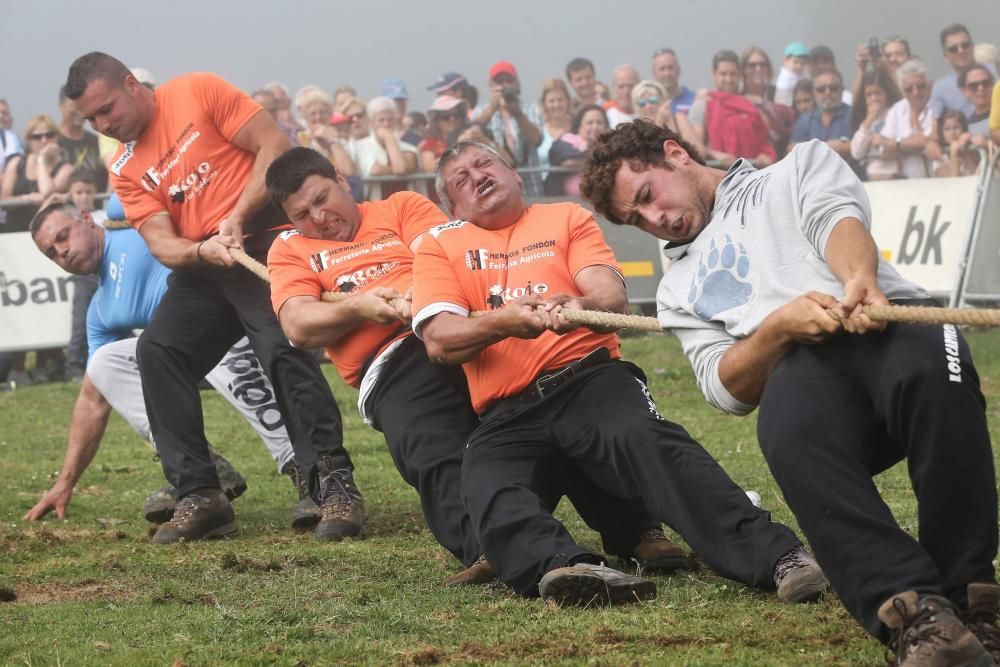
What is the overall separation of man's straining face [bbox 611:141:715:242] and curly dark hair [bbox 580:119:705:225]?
18 millimetres

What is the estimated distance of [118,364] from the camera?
25.6 feet

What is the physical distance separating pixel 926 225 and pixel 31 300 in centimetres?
744

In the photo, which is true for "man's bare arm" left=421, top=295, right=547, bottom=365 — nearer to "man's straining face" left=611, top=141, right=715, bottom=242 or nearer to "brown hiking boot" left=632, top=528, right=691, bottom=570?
"man's straining face" left=611, top=141, right=715, bottom=242

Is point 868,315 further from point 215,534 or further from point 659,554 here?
point 215,534

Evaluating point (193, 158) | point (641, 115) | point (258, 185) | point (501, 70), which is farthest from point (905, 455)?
point (501, 70)

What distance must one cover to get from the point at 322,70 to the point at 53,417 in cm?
748

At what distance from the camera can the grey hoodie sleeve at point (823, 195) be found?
4258 millimetres

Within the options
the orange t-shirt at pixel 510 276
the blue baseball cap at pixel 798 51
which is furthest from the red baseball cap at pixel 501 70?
the orange t-shirt at pixel 510 276

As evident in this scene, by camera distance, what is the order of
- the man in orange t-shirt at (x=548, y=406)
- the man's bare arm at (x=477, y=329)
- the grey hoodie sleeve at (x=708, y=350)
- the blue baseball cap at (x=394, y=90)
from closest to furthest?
the grey hoodie sleeve at (x=708, y=350), the man in orange t-shirt at (x=548, y=406), the man's bare arm at (x=477, y=329), the blue baseball cap at (x=394, y=90)

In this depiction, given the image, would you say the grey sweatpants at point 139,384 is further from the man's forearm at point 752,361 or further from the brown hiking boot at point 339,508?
the man's forearm at point 752,361

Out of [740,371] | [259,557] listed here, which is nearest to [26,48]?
[259,557]

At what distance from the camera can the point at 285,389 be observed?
688 centimetres

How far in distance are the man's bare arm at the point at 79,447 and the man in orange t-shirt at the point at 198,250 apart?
0.68m

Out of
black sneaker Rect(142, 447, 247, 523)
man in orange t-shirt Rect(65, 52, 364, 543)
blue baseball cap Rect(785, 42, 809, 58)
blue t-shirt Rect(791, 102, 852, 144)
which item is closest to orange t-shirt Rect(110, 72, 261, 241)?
man in orange t-shirt Rect(65, 52, 364, 543)
